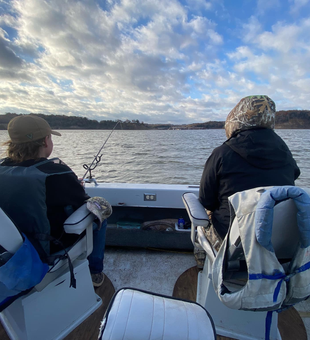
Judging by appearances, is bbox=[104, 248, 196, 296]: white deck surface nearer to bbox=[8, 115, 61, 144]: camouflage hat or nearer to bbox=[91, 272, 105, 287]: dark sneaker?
bbox=[91, 272, 105, 287]: dark sneaker

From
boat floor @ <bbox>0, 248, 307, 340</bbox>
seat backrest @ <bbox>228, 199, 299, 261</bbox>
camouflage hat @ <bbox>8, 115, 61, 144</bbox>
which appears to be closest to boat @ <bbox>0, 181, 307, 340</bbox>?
boat floor @ <bbox>0, 248, 307, 340</bbox>

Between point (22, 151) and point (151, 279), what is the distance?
1.45 meters

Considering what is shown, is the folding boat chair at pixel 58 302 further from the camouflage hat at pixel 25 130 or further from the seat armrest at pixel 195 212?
the seat armrest at pixel 195 212

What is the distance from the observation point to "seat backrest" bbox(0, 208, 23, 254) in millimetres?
899

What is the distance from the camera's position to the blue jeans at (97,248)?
1575mm

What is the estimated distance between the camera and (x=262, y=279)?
2.74 ft

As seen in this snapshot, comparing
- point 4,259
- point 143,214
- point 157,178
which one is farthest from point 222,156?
point 157,178

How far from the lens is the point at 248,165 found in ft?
3.85

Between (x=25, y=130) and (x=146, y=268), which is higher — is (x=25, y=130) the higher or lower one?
the higher one

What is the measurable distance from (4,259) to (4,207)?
0.30m

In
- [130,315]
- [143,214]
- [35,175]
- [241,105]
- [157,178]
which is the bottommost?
[157,178]

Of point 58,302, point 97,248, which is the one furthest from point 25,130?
point 58,302

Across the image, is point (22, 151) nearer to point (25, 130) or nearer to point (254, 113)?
point (25, 130)

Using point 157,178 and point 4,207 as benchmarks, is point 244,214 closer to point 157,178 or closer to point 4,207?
point 4,207
